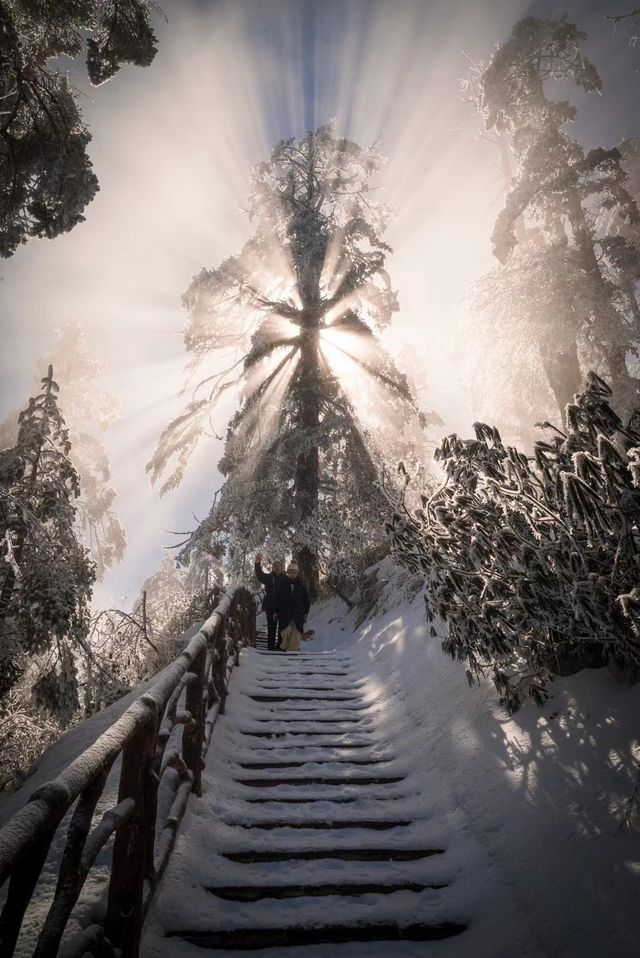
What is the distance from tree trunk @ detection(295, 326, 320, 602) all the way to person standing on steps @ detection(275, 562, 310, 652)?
3.42 metres

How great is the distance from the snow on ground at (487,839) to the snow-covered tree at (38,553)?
10.7ft

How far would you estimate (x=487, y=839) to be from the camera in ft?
9.59

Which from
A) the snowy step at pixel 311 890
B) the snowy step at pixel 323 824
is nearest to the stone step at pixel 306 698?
the snowy step at pixel 323 824

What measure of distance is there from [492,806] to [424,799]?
67cm

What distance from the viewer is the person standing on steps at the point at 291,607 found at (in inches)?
376

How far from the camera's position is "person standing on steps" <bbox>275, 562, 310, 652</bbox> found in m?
9.54

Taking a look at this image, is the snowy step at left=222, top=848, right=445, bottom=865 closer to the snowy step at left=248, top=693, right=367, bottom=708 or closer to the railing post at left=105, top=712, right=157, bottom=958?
the railing post at left=105, top=712, right=157, bottom=958

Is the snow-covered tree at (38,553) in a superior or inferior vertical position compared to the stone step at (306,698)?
superior

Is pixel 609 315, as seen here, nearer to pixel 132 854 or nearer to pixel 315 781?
pixel 315 781

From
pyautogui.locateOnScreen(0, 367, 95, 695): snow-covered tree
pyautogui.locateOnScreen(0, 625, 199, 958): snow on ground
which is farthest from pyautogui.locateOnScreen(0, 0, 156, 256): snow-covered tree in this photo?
pyautogui.locateOnScreen(0, 625, 199, 958): snow on ground

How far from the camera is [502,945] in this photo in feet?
7.38

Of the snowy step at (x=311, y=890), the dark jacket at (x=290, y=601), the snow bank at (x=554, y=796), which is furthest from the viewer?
the dark jacket at (x=290, y=601)

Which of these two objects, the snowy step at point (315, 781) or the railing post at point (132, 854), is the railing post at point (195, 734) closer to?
the snowy step at point (315, 781)

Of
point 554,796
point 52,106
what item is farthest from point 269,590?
point 52,106
